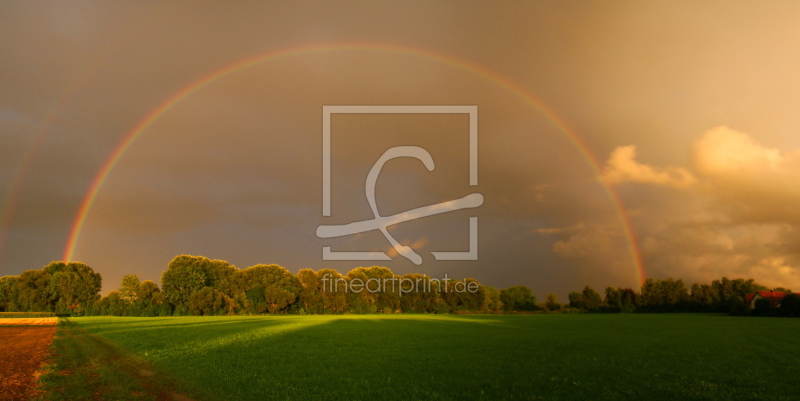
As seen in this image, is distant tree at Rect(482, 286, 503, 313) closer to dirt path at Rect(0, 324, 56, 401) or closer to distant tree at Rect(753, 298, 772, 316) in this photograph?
distant tree at Rect(753, 298, 772, 316)

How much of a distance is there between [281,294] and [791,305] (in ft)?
422

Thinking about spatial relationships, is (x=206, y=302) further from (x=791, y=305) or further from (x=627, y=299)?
(x=791, y=305)

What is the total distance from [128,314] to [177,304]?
11834mm

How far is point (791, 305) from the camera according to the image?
11912 centimetres

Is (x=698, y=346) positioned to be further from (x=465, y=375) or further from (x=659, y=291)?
(x=659, y=291)

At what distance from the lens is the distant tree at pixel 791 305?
387 feet

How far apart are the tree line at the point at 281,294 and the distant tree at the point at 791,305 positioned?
0.78 feet

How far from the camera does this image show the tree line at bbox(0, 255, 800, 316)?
132m

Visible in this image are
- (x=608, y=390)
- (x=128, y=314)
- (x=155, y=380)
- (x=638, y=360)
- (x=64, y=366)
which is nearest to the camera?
(x=608, y=390)

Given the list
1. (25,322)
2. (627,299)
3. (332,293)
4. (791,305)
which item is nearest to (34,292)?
(25,322)

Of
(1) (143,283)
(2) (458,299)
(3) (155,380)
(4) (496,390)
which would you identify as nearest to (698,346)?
(4) (496,390)

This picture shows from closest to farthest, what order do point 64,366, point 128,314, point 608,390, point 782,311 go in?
point 608,390 → point 64,366 → point 782,311 → point 128,314

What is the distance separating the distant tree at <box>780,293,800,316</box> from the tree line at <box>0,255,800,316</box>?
0.24 meters

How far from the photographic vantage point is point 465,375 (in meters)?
26.6
